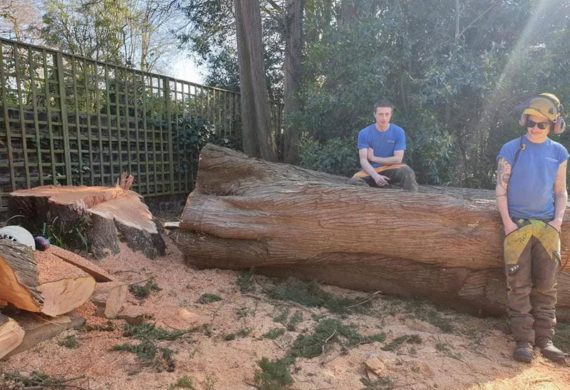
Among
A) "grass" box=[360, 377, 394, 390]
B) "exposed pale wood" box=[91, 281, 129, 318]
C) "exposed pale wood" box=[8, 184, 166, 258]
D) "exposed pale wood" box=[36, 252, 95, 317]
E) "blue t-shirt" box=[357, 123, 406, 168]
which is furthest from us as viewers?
"blue t-shirt" box=[357, 123, 406, 168]

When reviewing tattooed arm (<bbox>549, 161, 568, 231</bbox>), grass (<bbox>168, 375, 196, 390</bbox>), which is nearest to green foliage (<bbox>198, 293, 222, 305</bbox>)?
grass (<bbox>168, 375, 196, 390</bbox>)

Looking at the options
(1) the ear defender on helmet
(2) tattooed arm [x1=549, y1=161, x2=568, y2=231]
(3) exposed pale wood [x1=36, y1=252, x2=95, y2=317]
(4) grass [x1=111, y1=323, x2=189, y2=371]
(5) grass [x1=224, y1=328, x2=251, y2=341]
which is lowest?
(5) grass [x1=224, y1=328, x2=251, y2=341]

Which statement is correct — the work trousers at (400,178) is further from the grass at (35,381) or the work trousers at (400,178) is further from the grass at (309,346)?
the grass at (35,381)

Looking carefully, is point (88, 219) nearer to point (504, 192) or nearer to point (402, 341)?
point (402, 341)

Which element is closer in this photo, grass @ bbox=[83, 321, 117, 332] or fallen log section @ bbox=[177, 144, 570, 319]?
grass @ bbox=[83, 321, 117, 332]

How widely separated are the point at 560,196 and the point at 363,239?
1.35 metres

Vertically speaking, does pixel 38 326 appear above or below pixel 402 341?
above

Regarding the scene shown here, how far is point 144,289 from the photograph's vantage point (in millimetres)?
3121

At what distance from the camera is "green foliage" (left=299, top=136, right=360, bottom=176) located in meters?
5.86

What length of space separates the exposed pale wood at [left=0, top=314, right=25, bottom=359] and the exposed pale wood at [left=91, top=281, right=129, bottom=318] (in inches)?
21.9

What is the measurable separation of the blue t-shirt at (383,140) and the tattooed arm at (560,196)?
4.95 feet

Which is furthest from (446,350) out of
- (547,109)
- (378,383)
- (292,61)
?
(292,61)

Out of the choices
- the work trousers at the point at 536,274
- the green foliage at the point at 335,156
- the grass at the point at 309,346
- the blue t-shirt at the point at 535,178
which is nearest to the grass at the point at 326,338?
the grass at the point at 309,346

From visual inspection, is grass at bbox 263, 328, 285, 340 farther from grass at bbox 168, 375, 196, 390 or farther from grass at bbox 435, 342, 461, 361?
grass at bbox 435, 342, 461, 361
